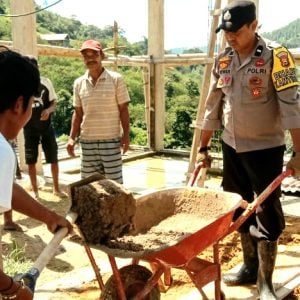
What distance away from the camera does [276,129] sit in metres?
3.10

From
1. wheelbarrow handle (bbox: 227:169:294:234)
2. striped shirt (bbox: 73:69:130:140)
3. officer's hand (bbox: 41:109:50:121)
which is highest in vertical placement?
striped shirt (bbox: 73:69:130:140)

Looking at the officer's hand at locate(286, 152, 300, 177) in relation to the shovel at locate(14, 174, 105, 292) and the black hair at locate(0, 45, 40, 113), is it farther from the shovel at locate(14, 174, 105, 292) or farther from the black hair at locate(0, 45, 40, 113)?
the black hair at locate(0, 45, 40, 113)

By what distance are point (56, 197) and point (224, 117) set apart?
128 inches

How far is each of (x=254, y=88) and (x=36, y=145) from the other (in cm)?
335

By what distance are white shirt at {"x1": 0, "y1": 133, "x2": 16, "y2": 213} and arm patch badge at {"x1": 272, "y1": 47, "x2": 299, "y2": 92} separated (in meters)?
1.82

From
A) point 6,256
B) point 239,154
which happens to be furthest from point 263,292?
point 6,256

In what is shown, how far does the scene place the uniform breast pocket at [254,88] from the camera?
297 centimetres

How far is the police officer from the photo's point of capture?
9.54 ft

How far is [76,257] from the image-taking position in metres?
4.15

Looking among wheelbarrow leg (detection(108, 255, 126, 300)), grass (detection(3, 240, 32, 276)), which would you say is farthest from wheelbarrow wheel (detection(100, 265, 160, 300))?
grass (detection(3, 240, 32, 276))

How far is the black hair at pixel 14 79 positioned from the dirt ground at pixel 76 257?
1.78 metres

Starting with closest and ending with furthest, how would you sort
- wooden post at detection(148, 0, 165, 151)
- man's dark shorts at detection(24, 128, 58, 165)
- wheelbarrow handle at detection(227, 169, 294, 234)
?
wheelbarrow handle at detection(227, 169, 294, 234)
man's dark shorts at detection(24, 128, 58, 165)
wooden post at detection(148, 0, 165, 151)

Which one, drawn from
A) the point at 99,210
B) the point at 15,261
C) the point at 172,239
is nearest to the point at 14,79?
the point at 99,210

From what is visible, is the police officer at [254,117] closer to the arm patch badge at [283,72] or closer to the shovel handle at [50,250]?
the arm patch badge at [283,72]
